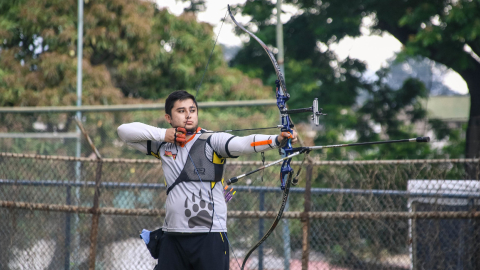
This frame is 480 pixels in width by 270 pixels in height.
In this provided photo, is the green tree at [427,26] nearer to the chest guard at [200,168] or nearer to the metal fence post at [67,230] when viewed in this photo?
the chest guard at [200,168]

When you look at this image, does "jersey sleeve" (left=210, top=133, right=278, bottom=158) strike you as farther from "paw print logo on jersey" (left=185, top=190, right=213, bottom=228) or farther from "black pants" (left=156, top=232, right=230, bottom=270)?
"black pants" (left=156, top=232, right=230, bottom=270)

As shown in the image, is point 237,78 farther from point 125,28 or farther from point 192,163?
point 192,163

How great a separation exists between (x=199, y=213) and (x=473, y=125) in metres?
4.16

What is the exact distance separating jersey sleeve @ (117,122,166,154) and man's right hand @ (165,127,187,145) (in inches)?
2.0

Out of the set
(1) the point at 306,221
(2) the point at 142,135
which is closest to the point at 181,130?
(2) the point at 142,135

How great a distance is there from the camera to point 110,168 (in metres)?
4.42

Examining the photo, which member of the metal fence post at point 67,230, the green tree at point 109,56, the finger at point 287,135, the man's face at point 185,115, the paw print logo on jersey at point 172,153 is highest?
the green tree at point 109,56

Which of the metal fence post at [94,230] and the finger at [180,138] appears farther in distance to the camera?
the metal fence post at [94,230]

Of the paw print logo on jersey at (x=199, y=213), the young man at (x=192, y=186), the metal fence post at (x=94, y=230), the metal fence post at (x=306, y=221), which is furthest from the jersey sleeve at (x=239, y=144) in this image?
the metal fence post at (x=94, y=230)

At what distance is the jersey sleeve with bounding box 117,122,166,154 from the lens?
103 inches

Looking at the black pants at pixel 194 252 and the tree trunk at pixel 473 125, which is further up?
the tree trunk at pixel 473 125

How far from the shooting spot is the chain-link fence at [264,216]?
388cm

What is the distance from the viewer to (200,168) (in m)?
2.57

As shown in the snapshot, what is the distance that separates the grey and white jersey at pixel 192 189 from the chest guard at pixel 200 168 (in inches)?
0.7
